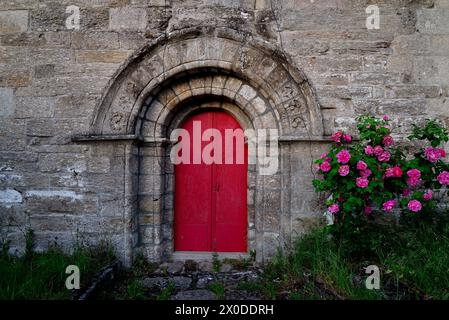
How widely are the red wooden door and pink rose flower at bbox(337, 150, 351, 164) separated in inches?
50.4

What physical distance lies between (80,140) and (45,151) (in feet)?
1.50

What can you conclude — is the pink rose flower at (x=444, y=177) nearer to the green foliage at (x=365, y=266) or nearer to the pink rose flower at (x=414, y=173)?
the pink rose flower at (x=414, y=173)

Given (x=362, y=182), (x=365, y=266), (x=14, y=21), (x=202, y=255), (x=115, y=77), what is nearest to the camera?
(x=362, y=182)

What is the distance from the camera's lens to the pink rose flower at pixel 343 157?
2.82m

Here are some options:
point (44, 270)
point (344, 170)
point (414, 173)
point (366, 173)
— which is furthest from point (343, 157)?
point (44, 270)

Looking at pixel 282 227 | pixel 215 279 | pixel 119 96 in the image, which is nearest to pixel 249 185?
pixel 282 227

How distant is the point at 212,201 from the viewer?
3.87 meters

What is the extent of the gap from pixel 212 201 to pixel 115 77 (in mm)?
1803

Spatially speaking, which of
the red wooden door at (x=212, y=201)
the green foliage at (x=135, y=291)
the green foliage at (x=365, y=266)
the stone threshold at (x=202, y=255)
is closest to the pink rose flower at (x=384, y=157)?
the green foliage at (x=365, y=266)

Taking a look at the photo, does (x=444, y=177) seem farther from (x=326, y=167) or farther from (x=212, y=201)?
(x=212, y=201)

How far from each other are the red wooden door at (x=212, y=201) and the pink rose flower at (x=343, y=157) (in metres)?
1.28

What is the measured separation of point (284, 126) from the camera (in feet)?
11.5

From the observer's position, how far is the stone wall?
3.47 metres

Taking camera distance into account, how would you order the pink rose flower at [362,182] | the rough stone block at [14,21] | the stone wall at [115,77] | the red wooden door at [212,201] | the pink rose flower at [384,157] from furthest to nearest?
the red wooden door at [212,201] → the rough stone block at [14,21] → the stone wall at [115,77] → the pink rose flower at [384,157] → the pink rose flower at [362,182]
